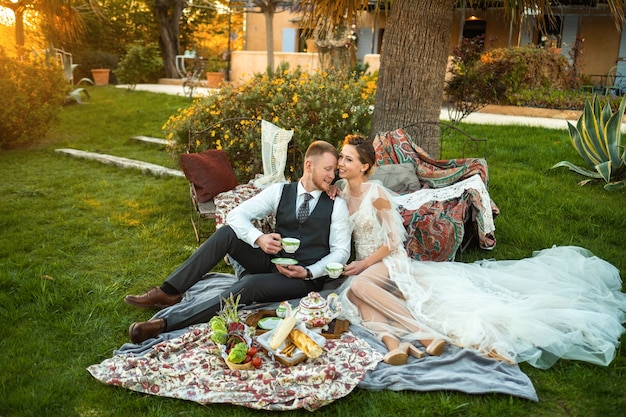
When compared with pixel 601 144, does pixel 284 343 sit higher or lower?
lower

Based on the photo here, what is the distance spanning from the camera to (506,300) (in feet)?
13.5

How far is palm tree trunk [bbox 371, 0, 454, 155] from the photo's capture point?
6.21 meters

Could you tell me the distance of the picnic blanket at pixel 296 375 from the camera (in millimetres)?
3299

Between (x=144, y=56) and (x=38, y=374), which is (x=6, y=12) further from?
(x=38, y=374)

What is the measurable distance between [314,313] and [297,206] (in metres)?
0.93

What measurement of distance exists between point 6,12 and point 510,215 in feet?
49.7

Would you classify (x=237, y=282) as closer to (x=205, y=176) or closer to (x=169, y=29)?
(x=205, y=176)

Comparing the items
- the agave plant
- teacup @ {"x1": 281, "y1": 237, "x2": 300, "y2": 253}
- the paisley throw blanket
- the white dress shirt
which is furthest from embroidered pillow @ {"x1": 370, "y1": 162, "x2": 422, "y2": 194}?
the agave plant

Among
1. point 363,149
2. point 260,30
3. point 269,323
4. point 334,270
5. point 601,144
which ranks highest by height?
point 260,30

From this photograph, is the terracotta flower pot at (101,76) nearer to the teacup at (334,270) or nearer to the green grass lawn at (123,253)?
the green grass lawn at (123,253)

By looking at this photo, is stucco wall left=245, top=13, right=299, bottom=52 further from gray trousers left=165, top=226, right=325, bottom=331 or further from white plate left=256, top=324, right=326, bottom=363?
white plate left=256, top=324, right=326, bottom=363

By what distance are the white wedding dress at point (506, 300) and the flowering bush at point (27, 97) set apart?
773 centimetres

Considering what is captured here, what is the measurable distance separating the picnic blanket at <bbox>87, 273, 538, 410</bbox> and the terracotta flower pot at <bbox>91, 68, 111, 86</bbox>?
62.3 ft

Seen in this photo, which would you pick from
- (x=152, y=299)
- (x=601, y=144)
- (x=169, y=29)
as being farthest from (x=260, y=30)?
(x=152, y=299)
